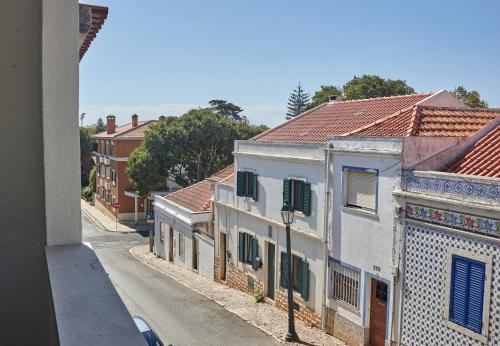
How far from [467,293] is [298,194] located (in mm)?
6809

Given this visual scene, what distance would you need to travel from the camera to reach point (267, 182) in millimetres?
17422

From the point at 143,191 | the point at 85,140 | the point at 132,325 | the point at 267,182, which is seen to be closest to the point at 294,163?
the point at 267,182

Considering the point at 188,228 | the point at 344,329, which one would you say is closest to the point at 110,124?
the point at 188,228

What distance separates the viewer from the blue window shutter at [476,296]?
9.47m

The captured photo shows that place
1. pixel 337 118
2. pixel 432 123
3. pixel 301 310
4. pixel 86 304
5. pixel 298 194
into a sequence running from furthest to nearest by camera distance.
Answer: pixel 337 118 < pixel 298 194 < pixel 301 310 < pixel 432 123 < pixel 86 304

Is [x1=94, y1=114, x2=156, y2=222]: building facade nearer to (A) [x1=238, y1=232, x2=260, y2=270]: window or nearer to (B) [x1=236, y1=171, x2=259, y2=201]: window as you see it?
(A) [x1=238, y1=232, x2=260, y2=270]: window

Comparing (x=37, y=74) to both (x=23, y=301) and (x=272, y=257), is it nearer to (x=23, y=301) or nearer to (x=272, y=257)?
(x=23, y=301)

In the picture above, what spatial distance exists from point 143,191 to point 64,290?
115 ft

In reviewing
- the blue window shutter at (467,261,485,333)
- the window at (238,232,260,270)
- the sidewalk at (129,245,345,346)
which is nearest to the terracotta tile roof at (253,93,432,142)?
the window at (238,232,260,270)

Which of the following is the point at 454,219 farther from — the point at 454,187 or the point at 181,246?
the point at 181,246

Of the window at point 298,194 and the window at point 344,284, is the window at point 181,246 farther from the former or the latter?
the window at point 344,284

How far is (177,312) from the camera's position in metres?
16.3

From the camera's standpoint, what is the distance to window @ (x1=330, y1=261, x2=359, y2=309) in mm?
12977

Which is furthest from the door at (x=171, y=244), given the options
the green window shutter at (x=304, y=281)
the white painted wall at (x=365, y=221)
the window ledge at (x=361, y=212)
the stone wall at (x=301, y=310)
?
the window ledge at (x=361, y=212)
